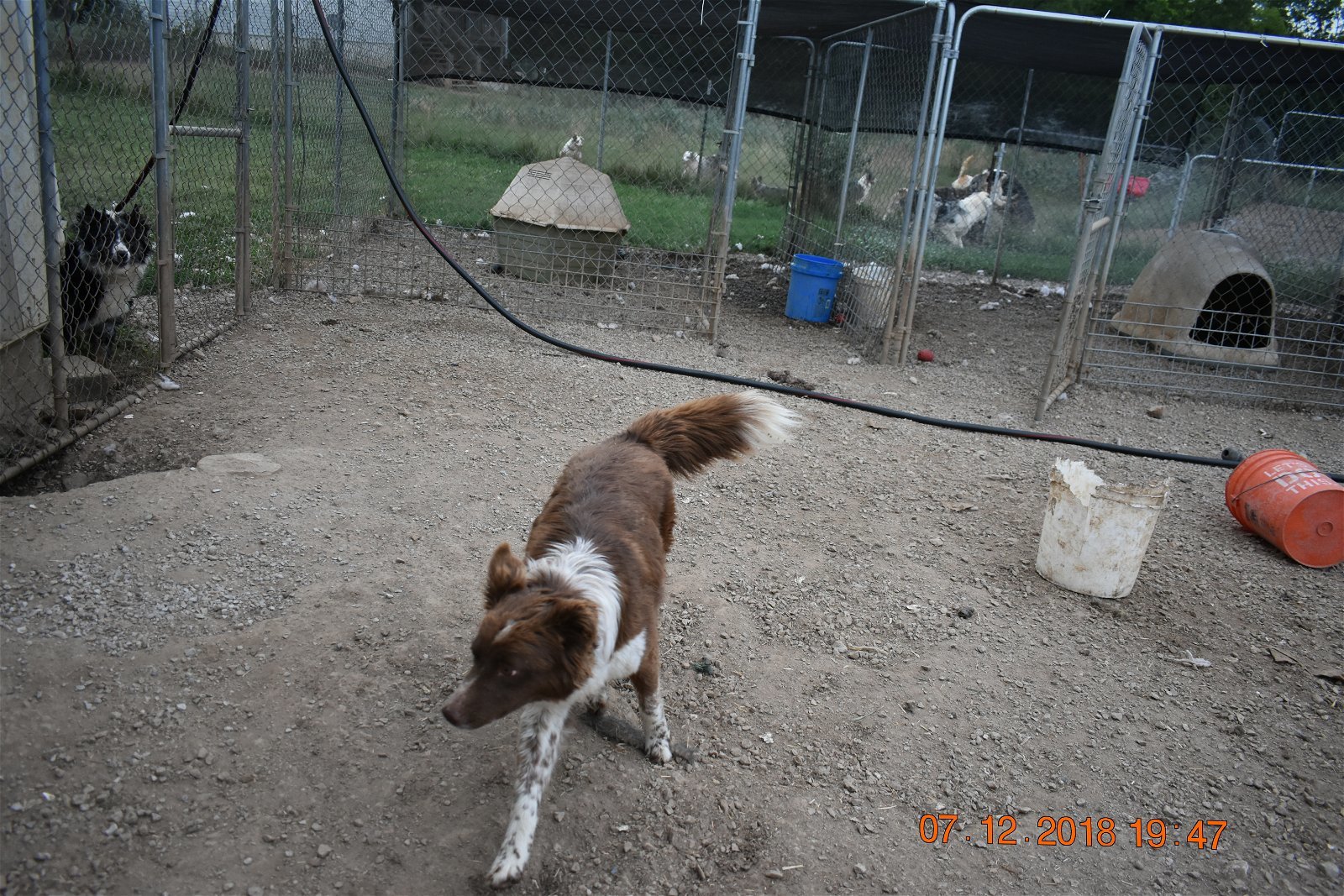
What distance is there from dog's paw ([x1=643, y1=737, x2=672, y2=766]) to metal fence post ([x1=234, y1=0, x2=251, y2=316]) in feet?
18.4

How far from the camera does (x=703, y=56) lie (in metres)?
11.2

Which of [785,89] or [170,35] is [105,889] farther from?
[785,89]

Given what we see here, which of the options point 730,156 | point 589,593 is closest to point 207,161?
point 730,156

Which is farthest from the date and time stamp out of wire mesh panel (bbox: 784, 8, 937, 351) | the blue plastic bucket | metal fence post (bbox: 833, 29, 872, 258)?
metal fence post (bbox: 833, 29, 872, 258)

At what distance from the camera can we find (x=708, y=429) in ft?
12.3

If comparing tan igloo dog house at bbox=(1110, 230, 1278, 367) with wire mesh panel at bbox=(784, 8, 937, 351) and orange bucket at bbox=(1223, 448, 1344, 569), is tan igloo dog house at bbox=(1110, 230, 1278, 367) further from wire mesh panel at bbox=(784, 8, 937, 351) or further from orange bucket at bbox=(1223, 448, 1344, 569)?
orange bucket at bbox=(1223, 448, 1344, 569)

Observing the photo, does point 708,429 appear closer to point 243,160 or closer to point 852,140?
point 243,160

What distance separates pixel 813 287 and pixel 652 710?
682 cm

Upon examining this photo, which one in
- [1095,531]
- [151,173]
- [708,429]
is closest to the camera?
[708,429]

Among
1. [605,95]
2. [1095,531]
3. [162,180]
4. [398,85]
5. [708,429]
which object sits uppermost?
[605,95]

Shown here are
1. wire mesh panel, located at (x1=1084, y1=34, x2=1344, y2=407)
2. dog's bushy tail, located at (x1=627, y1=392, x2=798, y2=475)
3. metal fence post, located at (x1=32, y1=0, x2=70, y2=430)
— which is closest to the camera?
dog's bushy tail, located at (x1=627, y1=392, x2=798, y2=475)

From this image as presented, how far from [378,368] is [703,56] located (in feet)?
22.2

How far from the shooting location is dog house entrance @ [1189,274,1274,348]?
30.2 feet

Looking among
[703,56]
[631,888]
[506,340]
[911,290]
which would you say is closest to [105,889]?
[631,888]
